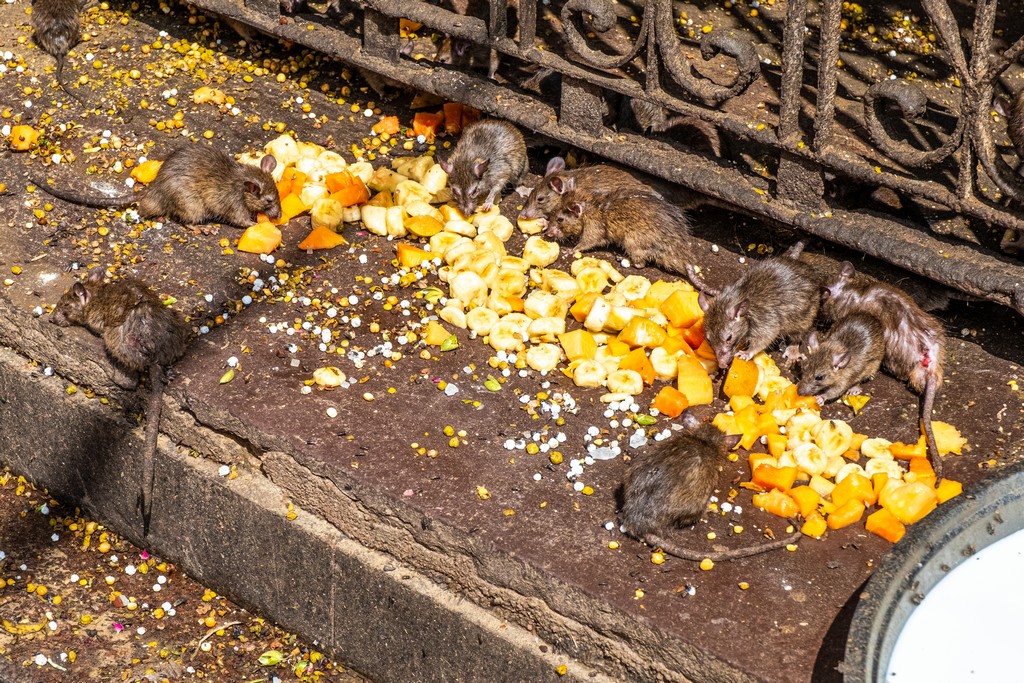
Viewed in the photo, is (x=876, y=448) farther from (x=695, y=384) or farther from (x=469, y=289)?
(x=469, y=289)

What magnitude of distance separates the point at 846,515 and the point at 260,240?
9.70 ft

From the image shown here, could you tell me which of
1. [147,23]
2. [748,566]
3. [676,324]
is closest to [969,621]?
[748,566]

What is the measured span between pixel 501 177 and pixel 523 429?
172cm

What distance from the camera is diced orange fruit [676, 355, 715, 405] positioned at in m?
5.15

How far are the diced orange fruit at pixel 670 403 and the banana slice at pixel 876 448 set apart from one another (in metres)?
0.72

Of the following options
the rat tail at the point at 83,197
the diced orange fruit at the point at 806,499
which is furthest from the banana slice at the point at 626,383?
the rat tail at the point at 83,197

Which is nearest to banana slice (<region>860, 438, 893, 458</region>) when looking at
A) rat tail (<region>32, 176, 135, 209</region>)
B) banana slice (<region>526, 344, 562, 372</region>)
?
banana slice (<region>526, 344, 562, 372</region>)

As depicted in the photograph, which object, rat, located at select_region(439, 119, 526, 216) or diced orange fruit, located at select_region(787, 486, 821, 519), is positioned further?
rat, located at select_region(439, 119, 526, 216)

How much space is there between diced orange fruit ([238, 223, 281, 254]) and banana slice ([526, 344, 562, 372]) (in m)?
1.42

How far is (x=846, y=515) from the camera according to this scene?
4.59 meters

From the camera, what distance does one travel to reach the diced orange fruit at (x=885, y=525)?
14.9ft

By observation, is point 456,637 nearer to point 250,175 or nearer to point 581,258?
point 581,258

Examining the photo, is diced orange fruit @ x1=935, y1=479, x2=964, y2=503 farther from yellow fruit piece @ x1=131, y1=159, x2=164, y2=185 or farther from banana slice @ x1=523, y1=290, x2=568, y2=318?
yellow fruit piece @ x1=131, y1=159, x2=164, y2=185

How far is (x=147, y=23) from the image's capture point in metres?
7.55
